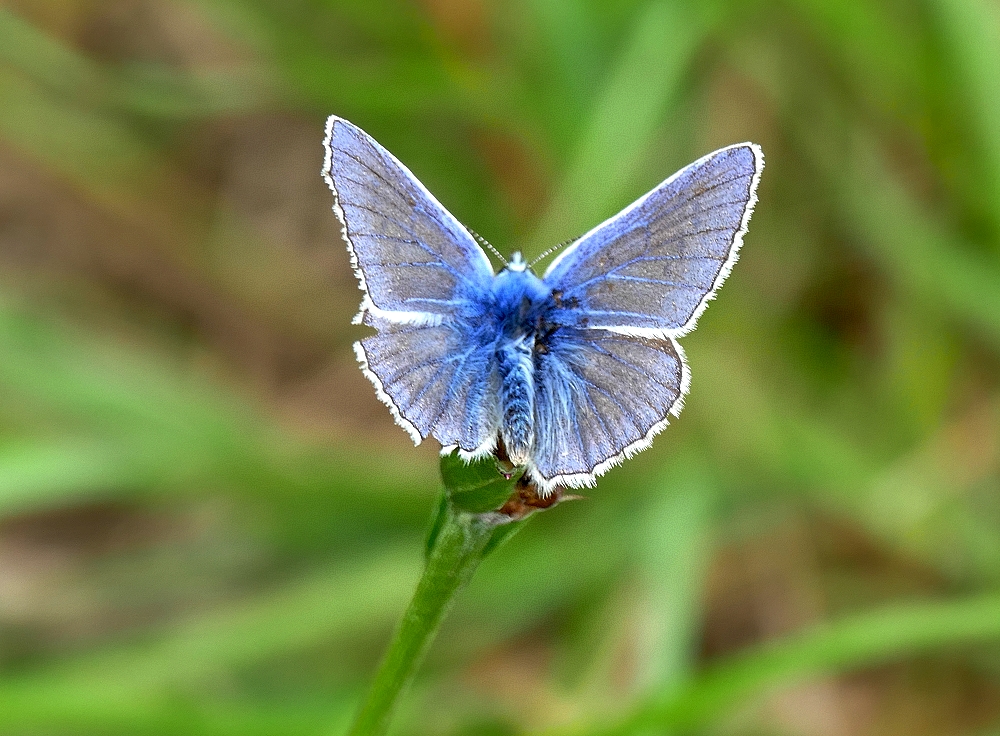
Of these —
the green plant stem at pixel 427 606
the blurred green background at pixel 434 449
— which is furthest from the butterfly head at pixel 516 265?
the blurred green background at pixel 434 449

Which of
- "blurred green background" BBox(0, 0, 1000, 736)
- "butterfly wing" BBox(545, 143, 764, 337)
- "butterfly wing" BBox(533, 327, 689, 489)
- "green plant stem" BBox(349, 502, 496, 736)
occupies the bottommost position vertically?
"green plant stem" BBox(349, 502, 496, 736)

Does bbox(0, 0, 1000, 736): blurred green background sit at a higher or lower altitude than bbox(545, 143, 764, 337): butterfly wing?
higher

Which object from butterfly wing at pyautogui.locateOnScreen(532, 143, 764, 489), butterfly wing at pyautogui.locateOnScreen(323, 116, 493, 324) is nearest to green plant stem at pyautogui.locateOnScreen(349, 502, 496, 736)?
butterfly wing at pyautogui.locateOnScreen(532, 143, 764, 489)

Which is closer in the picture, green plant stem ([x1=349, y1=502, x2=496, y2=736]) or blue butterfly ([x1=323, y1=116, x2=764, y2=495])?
green plant stem ([x1=349, y1=502, x2=496, y2=736])

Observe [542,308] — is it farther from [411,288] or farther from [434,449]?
[434,449]

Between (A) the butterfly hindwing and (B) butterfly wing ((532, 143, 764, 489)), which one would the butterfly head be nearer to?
(B) butterfly wing ((532, 143, 764, 489))

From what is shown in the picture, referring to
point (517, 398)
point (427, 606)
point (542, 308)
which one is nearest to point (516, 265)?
point (542, 308)

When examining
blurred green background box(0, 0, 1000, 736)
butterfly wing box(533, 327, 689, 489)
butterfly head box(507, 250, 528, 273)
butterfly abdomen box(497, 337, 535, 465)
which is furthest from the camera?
blurred green background box(0, 0, 1000, 736)

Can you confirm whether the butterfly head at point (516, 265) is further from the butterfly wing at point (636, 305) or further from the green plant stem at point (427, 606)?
the green plant stem at point (427, 606)

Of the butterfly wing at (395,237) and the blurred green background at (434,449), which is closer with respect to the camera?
the butterfly wing at (395,237)
